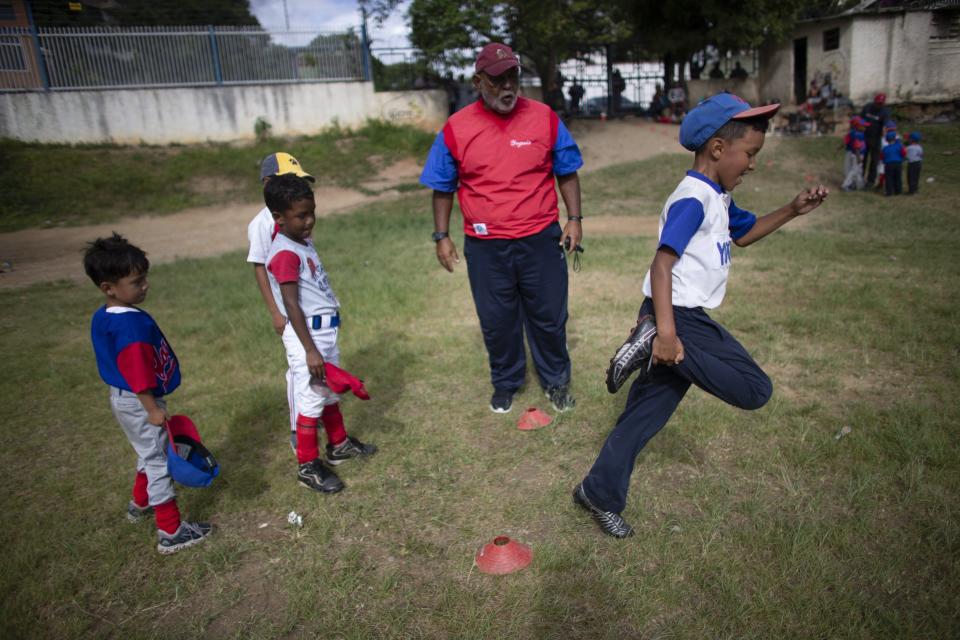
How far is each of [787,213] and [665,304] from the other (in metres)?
0.89

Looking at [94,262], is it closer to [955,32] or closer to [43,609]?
[43,609]

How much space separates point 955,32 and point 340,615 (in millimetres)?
25059

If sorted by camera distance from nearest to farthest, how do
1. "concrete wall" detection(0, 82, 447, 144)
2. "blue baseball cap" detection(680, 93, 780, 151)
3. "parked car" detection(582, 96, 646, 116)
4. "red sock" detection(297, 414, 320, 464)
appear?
"blue baseball cap" detection(680, 93, 780, 151) → "red sock" detection(297, 414, 320, 464) → "concrete wall" detection(0, 82, 447, 144) → "parked car" detection(582, 96, 646, 116)

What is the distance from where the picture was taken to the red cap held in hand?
317 cm

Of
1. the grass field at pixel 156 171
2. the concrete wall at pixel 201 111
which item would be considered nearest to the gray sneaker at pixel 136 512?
the grass field at pixel 156 171

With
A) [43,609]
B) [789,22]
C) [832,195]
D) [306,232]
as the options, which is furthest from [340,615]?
[789,22]

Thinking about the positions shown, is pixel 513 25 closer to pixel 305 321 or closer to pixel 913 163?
pixel 913 163

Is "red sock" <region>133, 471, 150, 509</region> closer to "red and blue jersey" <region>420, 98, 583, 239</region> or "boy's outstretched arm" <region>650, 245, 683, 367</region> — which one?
"red and blue jersey" <region>420, 98, 583, 239</region>

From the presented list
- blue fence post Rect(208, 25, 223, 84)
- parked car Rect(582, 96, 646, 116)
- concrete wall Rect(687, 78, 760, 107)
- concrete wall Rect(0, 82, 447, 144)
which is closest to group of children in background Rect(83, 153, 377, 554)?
concrete wall Rect(0, 82, 447, 144)

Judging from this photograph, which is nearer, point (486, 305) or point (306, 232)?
point (306, 232)

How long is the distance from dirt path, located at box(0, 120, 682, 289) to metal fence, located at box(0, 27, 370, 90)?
15.6 feet

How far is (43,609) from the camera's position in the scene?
2680 mm

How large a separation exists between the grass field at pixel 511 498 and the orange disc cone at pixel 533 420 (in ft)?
0.19

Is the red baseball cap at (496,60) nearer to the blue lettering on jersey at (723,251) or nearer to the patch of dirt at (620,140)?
the blue lettering on jersey at (723,251)
